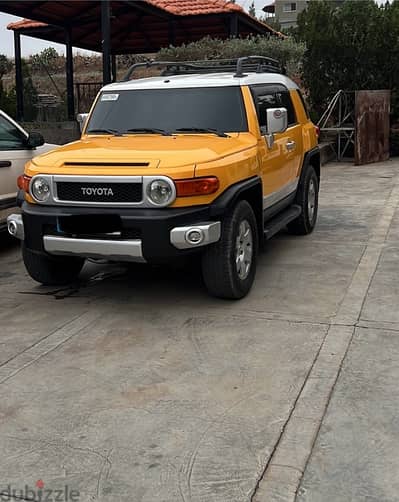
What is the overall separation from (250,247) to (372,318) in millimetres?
1182

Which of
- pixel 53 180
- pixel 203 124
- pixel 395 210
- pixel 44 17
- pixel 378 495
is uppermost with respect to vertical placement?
pixel 44 17

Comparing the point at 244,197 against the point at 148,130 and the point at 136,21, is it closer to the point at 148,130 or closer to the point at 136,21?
the point at 148,130

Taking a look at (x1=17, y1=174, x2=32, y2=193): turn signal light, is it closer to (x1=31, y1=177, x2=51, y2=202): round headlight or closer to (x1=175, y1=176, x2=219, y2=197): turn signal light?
(x1=31, y1=177, x2=51, y2=202): round headlight

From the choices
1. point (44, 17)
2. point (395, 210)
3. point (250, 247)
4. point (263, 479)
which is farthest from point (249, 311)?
point (44, 17)

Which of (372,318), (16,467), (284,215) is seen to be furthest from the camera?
(284,215)

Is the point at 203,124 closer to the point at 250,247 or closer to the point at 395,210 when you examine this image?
the point at 250,247

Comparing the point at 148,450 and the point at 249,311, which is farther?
the point at 249,311

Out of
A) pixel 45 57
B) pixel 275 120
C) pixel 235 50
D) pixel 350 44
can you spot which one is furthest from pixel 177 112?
pixel 45 57

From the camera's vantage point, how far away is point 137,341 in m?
4.50

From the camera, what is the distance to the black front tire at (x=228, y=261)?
4.98 m

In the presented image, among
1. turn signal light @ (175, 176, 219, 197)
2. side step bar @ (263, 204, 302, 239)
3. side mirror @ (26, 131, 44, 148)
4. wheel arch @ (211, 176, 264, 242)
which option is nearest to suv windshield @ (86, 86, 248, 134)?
wheel arch @ (211, 176, 264, 242)

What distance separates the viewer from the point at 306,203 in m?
7.60

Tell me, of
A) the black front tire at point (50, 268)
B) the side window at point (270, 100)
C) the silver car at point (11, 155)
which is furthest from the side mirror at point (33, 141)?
the side window at point (270, 100)
